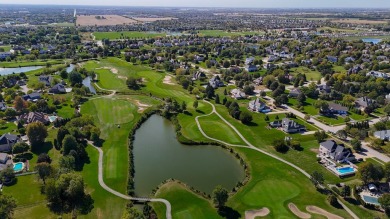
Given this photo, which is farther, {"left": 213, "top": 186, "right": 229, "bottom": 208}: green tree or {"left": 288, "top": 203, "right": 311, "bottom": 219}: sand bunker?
{"left": 213, "top": 186, "right": 229, "bottom": 208}: green tree

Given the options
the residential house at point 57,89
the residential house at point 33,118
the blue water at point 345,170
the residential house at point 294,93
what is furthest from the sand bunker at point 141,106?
the blue water at point 345,170

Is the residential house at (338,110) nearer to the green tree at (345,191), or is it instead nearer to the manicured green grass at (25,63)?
the green tree at (345,191)

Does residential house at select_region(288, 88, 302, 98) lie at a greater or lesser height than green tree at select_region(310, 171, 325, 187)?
greater

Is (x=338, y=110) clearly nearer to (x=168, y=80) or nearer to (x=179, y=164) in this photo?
(x=179, y=164)

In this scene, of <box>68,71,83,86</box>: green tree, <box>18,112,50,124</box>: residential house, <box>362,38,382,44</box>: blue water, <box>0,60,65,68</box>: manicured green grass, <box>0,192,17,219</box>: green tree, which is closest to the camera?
<box>0,192,17,219</box>: green tree

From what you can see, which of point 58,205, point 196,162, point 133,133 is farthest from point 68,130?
point 196,162

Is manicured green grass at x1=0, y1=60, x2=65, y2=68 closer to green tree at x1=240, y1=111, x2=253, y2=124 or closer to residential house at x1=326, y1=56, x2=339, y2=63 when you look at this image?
green tree at x1=240, y1=111, x2=253, y2=124

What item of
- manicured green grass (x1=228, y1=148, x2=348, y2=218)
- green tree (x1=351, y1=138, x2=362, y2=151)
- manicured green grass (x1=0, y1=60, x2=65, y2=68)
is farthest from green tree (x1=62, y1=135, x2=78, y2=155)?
manicured green grass (x1=0, y1=60, x2=65, y2=68)

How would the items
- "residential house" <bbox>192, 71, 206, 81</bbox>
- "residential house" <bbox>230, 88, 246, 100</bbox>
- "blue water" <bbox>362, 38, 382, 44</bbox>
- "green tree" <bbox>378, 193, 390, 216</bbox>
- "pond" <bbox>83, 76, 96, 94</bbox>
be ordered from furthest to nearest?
"blue water" <bbox>362, 38, 382, 44</bbox>, "residential house" <bbox>192, 71, 206, 81</bbox>, "pond" <bbox>83, 76, 96, 94</bbox>, "residential house" <bbox>230, 88, 246, 100</bbox>, "green tree" <bbox>378, 193, 390, 216</bbox>
